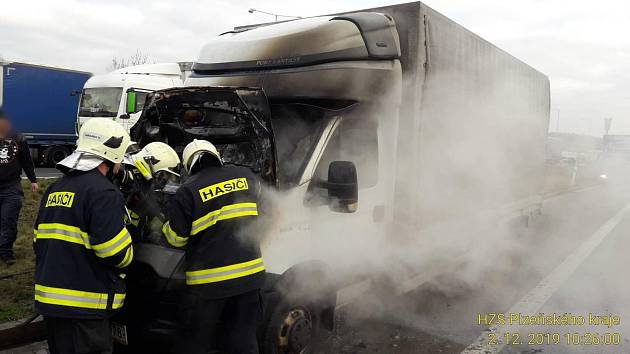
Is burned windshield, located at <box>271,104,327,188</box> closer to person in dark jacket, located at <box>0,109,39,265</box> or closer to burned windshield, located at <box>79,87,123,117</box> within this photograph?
person in dark jacket, located at <box>0,109,39,265</box>

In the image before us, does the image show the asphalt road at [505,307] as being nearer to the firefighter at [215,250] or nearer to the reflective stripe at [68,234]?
the firefighter at [215,250]

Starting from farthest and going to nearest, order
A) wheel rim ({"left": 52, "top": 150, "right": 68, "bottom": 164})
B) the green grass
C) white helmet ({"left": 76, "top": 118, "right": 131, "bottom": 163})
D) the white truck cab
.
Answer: wheel rim ({"left": 52, "top": 150, "right": 68, "bottom": 164})
the white truck cab
the green grass
white helmet ({"left": 76, "top": 118, "right": 131, "bottom": 163})

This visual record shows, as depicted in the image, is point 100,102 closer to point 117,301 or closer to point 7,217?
point 7,217

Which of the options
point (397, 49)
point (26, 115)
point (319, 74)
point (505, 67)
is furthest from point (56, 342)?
point (26, 115)

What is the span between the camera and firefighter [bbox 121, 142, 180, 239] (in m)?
3.21

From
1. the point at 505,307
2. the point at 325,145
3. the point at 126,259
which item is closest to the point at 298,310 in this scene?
the point at 325,145

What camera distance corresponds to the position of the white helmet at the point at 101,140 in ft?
8.35

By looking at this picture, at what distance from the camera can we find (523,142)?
26.0ft

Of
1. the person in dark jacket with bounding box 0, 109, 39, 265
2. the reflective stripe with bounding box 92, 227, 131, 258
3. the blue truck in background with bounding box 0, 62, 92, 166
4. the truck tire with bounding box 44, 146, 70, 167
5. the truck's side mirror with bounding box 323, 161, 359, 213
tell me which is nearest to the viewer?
the reflective stripe with bounding box 92, 227, 131, 258

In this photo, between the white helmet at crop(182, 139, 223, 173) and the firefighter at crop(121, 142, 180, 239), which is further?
the firefighter at crop(121, 142, 180, 239)

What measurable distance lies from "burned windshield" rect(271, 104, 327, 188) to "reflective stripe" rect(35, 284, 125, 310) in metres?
1.44

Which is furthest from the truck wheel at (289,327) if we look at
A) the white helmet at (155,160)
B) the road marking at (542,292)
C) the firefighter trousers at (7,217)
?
the firefighter trousers at (7,217)

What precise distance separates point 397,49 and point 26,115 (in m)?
15.5

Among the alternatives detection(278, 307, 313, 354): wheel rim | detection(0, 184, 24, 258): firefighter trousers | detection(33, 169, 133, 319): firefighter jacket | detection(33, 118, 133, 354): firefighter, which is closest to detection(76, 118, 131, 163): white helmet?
detection(33, 118, 133, 354): firefighter
